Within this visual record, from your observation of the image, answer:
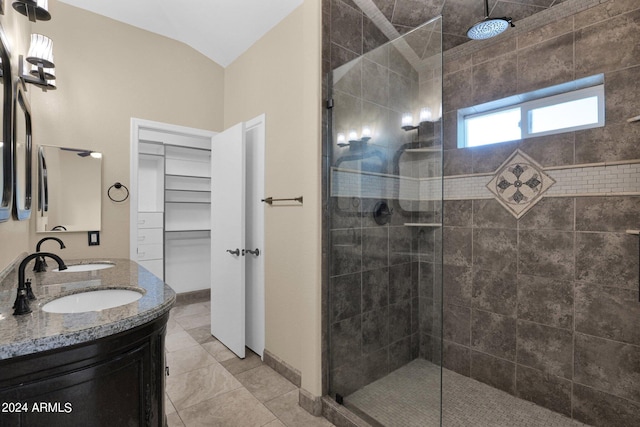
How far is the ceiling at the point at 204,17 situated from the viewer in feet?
8.50

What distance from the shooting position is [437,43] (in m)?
1.76

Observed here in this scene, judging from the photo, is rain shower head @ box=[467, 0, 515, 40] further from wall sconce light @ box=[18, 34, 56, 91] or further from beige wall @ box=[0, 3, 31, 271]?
wall sconce light @ box=[18, 34, 56, 91]

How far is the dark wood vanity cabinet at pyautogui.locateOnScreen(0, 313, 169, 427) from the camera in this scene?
846mm

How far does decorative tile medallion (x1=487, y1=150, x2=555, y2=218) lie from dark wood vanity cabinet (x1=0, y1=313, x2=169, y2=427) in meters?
2.39

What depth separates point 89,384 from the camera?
0.98 meters

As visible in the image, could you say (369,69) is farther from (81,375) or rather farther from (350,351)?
(81,375)

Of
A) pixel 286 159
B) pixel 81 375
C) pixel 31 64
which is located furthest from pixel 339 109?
pixel 31 64

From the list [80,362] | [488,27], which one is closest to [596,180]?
[488,27]

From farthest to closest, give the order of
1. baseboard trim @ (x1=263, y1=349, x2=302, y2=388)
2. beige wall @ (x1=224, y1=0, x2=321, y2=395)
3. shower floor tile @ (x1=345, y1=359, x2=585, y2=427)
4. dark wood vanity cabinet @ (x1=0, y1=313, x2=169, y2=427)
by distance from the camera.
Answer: baseboard trim @ (x1=263, y1=349, x2=302, y2=388) < beige wall @ (x1=224, y1=0, x2=321, y2=395) < shower floor tile @ (x1=345, y1=359, x2=585, y2=427) < dark wood vanity cabinet @ (x1=0, y1=313, x2=169, y2=427)

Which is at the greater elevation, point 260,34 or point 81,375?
point 260,34

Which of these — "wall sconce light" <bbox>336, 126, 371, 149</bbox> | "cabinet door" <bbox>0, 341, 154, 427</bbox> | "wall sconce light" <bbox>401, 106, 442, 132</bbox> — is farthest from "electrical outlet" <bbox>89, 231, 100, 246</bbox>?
"wall sconce light" <bbox>401, 106, 442, 132</bbox>

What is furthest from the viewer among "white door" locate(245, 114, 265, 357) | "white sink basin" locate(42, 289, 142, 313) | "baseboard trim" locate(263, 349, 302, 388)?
"white door" locate(245, 114, 265, 357)

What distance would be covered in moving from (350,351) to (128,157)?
101 inches

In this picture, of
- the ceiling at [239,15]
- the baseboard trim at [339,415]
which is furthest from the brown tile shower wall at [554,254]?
the baseboard trim at [339,415]
